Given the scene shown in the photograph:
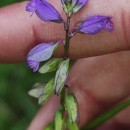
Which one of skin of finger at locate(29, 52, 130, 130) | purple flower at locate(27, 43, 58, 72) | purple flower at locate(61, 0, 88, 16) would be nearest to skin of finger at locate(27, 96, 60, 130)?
skin of finger at locate(29, 52, 130, 130)

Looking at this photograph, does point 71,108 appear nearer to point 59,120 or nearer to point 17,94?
point 59,120

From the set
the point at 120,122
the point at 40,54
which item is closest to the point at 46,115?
the point at 120,122

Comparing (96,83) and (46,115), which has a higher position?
(96,83)

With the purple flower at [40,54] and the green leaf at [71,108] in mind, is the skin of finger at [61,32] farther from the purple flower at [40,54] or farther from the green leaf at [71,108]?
the green leaf at [71,108]

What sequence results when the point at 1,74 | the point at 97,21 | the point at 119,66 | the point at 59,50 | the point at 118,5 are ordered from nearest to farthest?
1. the point at 97,21
2. the point at 118,5
3. the point at 59,50
4. the point at 119,66
5. the point at 1,74

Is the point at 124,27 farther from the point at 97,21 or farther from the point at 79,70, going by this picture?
the point at 79,70

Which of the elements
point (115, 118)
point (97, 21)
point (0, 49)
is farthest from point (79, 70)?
point (97, 21)
